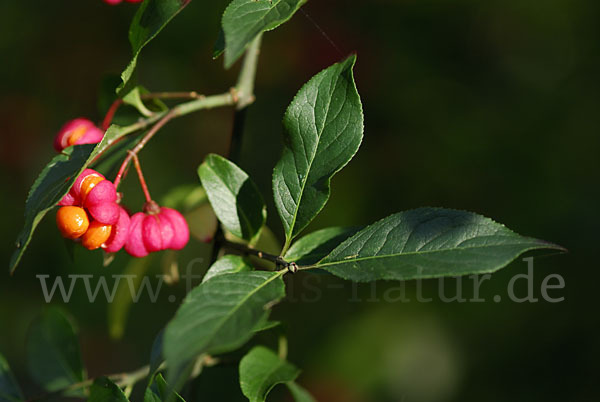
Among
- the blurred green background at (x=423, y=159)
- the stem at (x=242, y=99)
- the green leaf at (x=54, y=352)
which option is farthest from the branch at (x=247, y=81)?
the blurred green background at (x=423, y=159)

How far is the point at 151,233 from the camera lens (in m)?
0.94

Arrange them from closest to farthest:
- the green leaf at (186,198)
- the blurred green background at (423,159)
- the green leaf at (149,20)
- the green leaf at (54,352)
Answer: the green leaf at (149,20) → the green leaf at (54,352) → the green leaf at (186,198) → the blurred green background at (423,159)

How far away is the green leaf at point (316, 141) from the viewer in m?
0.79

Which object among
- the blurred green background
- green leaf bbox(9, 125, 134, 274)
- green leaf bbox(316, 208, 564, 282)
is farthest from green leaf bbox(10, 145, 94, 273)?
the blurred green background

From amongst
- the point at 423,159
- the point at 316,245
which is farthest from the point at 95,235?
the point at 423,159

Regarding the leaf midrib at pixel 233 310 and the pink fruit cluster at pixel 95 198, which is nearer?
the leaf midrib at pixel 233 310

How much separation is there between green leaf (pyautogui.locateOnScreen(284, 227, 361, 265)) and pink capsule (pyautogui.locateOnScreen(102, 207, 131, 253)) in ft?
0.81

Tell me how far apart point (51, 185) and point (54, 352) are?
592 millimetres

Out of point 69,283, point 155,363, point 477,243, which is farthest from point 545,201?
point 69,283

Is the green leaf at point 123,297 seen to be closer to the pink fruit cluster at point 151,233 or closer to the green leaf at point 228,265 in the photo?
the pink fruit cluster at point 151,233

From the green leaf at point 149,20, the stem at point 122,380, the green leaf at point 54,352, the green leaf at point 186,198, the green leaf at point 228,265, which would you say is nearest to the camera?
the green leaf at point 149,20

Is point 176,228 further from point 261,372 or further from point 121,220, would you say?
point 261,372

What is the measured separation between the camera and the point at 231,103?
1.05 metres

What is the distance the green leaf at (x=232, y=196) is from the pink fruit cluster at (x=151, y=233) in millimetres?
84
